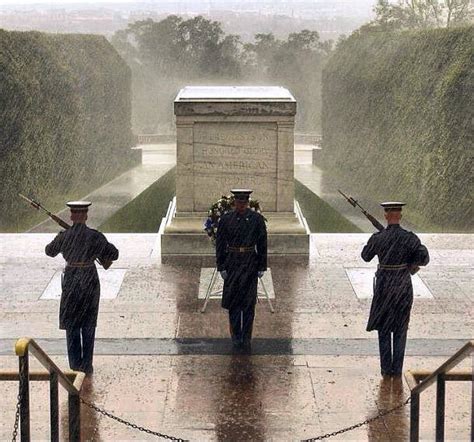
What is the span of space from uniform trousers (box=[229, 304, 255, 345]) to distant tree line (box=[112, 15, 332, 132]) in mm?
39523

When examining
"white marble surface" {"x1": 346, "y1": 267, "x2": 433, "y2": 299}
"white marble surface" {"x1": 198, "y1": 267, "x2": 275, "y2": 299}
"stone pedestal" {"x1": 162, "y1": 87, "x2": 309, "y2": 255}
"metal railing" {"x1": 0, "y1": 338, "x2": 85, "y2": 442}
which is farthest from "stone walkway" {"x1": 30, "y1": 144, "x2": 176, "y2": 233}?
"metal railing" {"x1": 0, "y1": 338, "x2": 85, "y2": 442}

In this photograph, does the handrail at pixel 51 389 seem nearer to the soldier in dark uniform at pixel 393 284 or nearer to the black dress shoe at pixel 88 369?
the black dress shoe at pixel 88 369

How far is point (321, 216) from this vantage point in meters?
20.0

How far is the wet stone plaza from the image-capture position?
674 centimetres

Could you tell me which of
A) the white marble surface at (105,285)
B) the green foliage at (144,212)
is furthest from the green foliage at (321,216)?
the white marble surface at (105,285)

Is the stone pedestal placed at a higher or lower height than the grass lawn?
higher

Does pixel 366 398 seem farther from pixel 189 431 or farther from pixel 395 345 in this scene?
pixel 189 431

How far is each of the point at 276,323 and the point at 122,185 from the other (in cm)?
1840

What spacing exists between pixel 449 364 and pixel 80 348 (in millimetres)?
3435

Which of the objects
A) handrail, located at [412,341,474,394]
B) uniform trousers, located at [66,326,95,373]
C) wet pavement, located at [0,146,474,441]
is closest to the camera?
handrail, located at [412,341,474,394]

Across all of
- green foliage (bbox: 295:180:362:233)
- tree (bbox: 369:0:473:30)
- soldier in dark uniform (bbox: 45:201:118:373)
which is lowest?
green foliage (bbox: 295:180:362:233)

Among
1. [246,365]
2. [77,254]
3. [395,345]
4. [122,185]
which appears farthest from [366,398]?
[122,185]

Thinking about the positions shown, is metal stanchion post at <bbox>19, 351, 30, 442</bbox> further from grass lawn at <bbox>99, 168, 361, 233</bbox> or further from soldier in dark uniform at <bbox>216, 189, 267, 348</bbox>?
grass lawn at <bbox>99, 168, 361, 233</bbox>

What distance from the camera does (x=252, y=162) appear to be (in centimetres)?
1235
